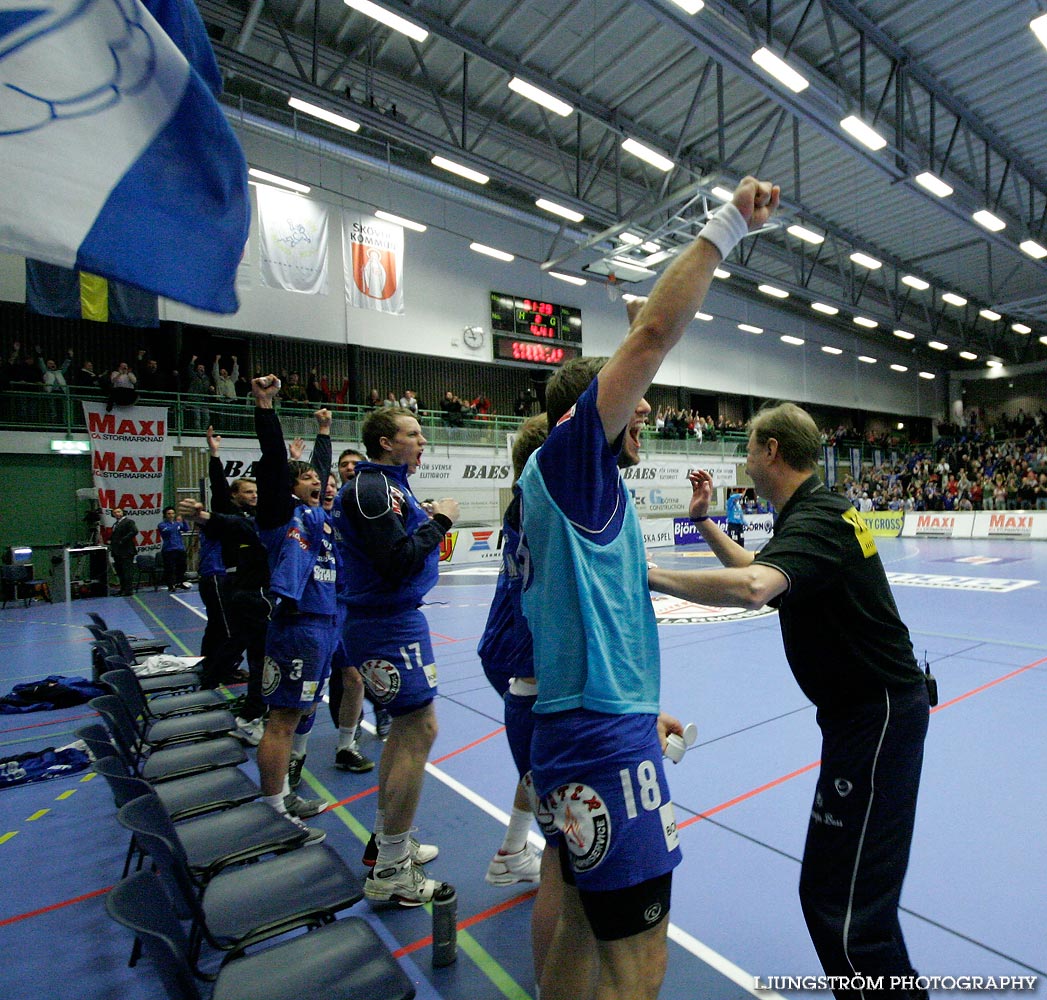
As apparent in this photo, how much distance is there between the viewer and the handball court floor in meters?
2.29

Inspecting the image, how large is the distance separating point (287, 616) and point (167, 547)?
A: 13390mm

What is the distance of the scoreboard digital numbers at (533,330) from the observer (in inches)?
892

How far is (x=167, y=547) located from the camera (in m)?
15.1

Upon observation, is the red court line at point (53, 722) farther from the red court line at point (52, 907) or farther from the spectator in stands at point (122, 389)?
the spectator in stands at point (122, 389)

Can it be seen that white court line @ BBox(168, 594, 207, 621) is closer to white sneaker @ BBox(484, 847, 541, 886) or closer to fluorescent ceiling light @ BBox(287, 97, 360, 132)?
fluorescent ceiling light @ BBox(287, 97, 360, 132)

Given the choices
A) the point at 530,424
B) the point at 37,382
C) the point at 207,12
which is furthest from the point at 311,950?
the point at 37,382

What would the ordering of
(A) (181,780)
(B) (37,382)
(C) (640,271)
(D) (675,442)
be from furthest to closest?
(D) (675,442), (C) (640,271), (B) (37,382), (A) (181,780)

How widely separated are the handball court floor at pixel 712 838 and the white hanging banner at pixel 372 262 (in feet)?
38.5

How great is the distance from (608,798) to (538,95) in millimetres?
12782

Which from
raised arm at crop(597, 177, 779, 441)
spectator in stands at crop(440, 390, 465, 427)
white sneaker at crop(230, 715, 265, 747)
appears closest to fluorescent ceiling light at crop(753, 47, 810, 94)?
raised arm at crop(597, 177, 779, 441)

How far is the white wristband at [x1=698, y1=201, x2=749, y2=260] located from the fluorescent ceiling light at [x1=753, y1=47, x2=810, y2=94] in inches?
409

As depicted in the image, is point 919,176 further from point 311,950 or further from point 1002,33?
point 311,950

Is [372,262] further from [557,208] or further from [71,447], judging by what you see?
[71,447]

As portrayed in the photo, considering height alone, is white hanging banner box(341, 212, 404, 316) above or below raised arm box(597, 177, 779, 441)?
above
